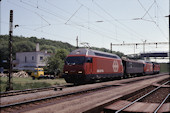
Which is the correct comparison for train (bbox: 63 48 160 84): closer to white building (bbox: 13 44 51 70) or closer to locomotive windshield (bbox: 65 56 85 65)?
locomotive windshield (bbox: 65 56 85 65)

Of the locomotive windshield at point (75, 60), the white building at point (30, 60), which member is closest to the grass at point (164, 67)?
the white building at point (30, 60)

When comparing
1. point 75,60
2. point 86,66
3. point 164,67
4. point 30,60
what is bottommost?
point 164,67

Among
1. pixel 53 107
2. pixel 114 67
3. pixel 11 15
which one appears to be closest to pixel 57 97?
pixel 53 107

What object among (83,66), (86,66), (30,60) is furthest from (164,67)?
(83,66)

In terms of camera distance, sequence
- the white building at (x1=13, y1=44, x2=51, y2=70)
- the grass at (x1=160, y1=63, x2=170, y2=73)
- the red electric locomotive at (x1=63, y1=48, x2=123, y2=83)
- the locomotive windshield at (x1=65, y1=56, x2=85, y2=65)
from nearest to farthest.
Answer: the red electric locomotive at (x1=63, y1=48, x2=123, y2=83) → the locomotive windshield at (x1=65, y1=56, x2=85, y2=65) → the white building at (x1=13, y1=44, x2=51, y2=70) → the grass at (x1=160, y1=63, x2=170, y2=73)

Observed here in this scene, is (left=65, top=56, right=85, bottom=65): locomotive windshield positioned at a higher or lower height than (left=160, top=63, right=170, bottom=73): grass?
higher

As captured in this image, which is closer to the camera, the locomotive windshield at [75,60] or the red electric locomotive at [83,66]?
the red electric locomotive at [83,66]

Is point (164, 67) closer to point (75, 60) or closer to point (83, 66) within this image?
point (75, 60)

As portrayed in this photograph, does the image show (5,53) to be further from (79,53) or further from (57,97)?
(57,97)

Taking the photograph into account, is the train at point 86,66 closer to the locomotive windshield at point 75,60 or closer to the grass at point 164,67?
the locomotive windshield at point 75,60

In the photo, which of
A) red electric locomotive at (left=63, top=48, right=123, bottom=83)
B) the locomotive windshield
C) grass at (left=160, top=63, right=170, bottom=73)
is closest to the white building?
red electric locomotive at (left=63, top=48, right=123, bottom=83)

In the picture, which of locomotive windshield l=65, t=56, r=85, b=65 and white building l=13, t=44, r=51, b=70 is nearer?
locomotive windshield l=65, t=56, r=85, b=65

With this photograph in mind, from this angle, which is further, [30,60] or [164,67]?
[164,67]

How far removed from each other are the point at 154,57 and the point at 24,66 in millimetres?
55201
